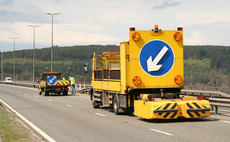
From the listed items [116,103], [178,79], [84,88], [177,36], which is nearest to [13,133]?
[116,103]

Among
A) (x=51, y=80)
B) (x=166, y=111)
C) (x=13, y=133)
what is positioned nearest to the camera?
(x=13, y=133)

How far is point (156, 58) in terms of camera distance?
1536cm

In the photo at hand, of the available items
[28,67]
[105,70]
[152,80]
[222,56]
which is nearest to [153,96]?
[152,80]

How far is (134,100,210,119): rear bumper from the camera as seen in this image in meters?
13.5

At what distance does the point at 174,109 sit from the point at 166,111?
0.32 metres

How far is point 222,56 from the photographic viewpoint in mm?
146000

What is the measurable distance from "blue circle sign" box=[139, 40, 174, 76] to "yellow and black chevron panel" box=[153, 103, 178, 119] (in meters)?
2.03

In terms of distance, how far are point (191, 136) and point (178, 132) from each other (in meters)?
0.83

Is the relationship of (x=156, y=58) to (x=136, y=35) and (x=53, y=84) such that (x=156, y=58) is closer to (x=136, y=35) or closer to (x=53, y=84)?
(x=136, y=35)

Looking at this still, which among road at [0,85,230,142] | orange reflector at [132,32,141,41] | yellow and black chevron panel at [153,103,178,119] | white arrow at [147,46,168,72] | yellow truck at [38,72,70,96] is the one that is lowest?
road at [0,85,230,142]

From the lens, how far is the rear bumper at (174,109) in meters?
13.5

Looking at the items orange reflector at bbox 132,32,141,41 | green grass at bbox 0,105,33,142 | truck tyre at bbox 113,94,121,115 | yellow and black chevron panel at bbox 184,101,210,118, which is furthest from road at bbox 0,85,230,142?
orange reflector at bbox 132,32,141,41

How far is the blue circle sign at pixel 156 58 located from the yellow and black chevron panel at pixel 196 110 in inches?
83.0

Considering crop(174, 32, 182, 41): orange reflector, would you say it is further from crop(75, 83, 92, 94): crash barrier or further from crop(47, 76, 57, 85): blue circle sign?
crop(47, 76, 57, 85): blue circle sign
